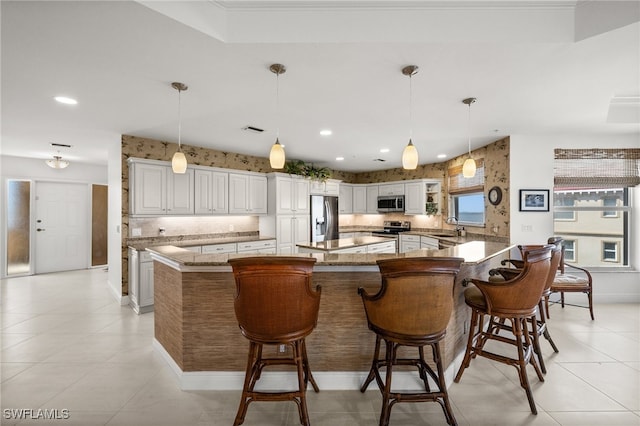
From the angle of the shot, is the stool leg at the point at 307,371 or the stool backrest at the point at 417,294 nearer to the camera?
the stool backrest at the point at 417,294

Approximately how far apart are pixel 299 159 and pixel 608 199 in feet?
17.7

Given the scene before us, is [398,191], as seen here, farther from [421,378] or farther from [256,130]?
[421,378]

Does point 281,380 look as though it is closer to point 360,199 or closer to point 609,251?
point 609,251

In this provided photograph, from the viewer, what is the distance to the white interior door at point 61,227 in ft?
21.0

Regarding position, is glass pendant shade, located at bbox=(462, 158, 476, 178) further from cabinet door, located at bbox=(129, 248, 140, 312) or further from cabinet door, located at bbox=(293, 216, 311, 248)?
cabinet door, located at bbox=(129, 248, 140, 312)

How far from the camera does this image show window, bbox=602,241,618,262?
4500 mm

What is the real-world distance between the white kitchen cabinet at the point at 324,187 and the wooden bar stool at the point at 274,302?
4.58m

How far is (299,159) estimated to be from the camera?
630 centimetres

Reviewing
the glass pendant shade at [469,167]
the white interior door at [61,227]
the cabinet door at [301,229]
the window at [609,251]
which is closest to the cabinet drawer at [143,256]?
the cabinet door at [301,229]

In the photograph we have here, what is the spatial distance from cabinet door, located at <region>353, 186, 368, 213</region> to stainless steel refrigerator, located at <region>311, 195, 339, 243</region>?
1.16m

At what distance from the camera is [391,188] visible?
283 inches

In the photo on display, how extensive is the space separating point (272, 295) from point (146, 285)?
10.4 ft

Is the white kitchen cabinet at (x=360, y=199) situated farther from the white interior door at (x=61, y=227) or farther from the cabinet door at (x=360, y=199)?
the white interior door at (x=61, y=227)

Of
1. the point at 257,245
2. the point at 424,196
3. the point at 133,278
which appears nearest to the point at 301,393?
the point at 133,278
